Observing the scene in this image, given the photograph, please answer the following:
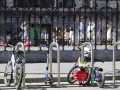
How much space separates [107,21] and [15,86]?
5.69 metres

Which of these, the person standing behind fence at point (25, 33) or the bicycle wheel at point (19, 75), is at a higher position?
the person standing behind fence at point (25, 33)

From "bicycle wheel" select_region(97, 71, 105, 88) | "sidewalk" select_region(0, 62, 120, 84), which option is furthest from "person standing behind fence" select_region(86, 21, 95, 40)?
"bicycle wheel" select_region(97, 71, 105, 88)

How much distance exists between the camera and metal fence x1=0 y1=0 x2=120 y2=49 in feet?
46.6

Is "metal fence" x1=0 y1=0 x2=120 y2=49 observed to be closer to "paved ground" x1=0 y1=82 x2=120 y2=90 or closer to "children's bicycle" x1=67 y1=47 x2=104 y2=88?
"paved ground" x1=0 y1=82 x2=120 y2=90

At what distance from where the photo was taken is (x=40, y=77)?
37.0 ft

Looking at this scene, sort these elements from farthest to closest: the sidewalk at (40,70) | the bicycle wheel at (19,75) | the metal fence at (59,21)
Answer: the metal fence at (59,21), the sidewalk at (40,70), the bicycle wheel at (19,75)

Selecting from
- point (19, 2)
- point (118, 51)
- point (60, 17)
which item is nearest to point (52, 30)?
point (60, 17)

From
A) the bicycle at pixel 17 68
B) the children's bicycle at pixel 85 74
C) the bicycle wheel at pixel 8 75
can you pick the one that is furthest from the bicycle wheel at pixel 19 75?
the children's bicycle at pixel 85 74

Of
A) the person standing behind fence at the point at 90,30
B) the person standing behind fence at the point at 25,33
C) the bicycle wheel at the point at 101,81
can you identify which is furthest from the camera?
the person standing behind fence at the point at 90,30

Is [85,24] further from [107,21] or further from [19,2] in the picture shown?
[19,2]

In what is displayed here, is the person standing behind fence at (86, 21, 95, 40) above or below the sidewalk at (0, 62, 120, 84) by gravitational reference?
above

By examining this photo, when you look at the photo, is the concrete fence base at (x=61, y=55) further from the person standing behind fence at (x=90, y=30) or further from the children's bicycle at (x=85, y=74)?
the children's bicycle at (x=85, y=74)

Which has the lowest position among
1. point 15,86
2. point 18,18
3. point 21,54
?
point 15,86

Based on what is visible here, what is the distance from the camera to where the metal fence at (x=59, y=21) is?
1421cm
